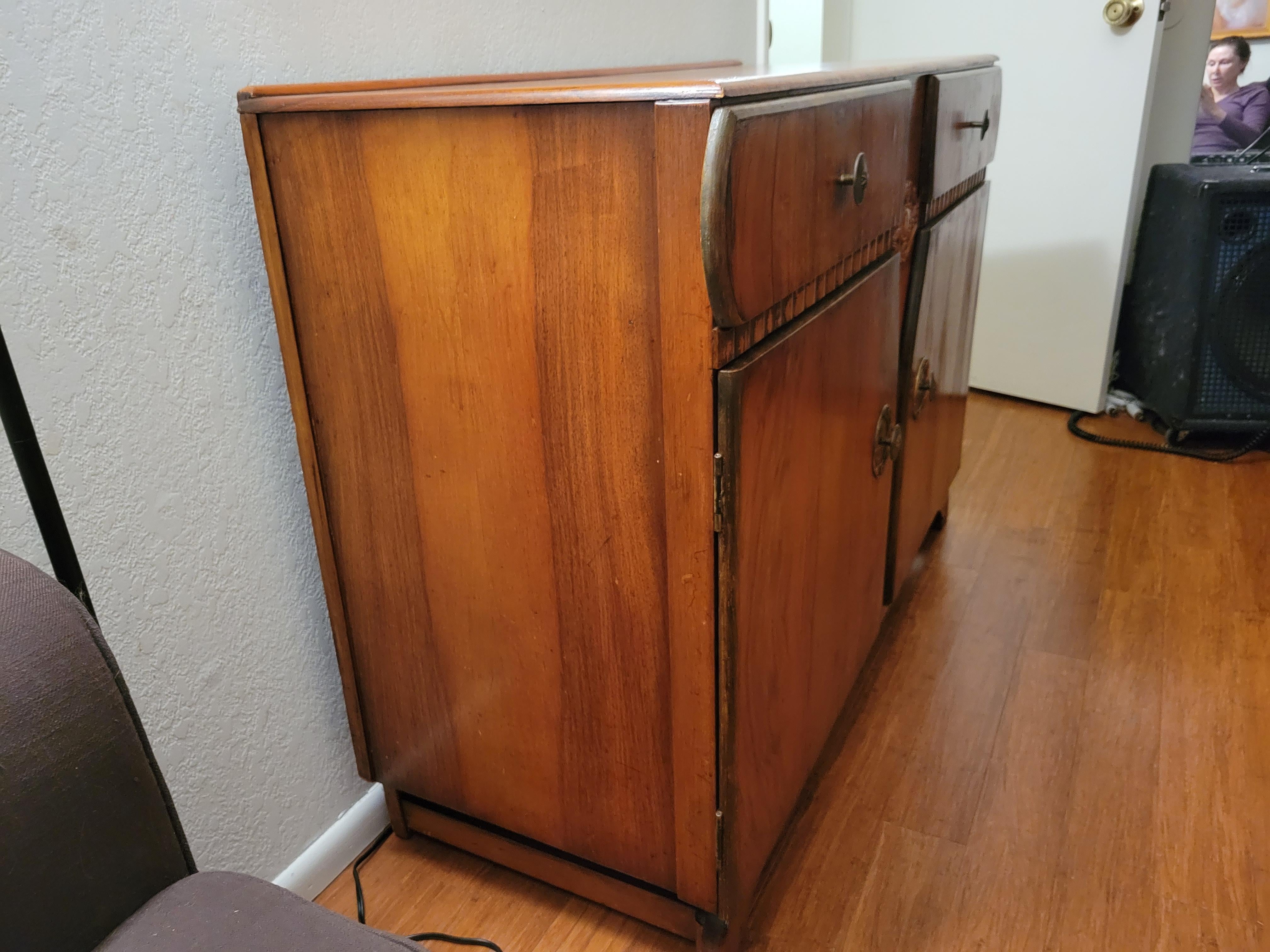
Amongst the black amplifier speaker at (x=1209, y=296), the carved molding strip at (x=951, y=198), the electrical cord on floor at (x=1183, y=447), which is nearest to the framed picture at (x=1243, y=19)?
the black amplifier speaker at (x=1209, y=296)

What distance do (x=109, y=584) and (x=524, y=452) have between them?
35 cm

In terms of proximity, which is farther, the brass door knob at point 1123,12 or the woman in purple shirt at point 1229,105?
the woman in purple shirt at point 1229,105

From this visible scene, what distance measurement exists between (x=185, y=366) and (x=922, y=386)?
33.7 inches

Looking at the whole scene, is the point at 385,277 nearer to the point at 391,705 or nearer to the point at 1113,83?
the point at 391,705

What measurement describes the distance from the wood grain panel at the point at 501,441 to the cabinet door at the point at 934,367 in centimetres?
54

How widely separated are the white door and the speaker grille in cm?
22

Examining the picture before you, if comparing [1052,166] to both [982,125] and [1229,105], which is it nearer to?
[982,125]

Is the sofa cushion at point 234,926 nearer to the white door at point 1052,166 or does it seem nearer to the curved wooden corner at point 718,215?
the curved wooden corner at point 718,215

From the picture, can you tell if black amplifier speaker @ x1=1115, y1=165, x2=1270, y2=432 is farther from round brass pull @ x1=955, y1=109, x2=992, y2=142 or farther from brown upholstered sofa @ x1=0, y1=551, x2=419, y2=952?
brown upholstered sofa @ x1=0, y1=551, x2=419, y2=952

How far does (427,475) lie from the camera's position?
32.5 inches

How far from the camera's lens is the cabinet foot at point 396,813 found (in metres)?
1.04

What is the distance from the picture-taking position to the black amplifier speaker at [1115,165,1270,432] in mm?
1880

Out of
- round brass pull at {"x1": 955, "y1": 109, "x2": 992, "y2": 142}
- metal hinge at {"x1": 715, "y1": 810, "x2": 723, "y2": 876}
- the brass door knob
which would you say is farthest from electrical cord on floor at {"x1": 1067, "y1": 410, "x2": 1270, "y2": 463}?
metal hinge at {"x1": 715, "y1": 810, "x2": 723, "y2": 876}

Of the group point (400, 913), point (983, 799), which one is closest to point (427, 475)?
point (400, 913)
